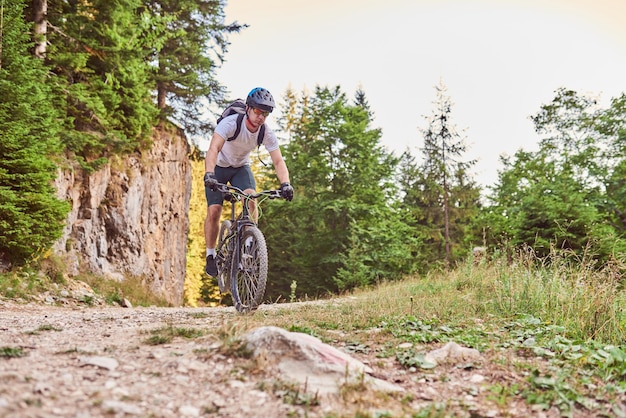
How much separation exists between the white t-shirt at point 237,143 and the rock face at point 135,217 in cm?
639

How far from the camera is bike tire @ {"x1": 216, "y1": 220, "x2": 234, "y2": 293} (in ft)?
19.7

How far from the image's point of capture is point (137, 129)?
14.6 metres

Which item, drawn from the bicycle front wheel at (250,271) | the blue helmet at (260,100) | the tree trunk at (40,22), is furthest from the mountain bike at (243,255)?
the tree trunk at (40,22)

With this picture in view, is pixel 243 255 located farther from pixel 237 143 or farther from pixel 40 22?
pixel 40 22

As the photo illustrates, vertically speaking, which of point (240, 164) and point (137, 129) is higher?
point (137, 129)

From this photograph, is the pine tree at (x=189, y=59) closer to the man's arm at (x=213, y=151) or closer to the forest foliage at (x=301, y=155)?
the forest foliage at (x=301, y=155)

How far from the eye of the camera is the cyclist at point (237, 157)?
5.45m

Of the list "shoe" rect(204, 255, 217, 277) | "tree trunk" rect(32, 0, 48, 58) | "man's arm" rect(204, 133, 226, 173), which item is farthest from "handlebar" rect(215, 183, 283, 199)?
"tree trunk" rect(32, 0, 48, 58)

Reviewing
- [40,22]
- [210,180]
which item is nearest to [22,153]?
[40,22]

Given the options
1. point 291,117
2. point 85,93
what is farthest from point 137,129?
point 291,117

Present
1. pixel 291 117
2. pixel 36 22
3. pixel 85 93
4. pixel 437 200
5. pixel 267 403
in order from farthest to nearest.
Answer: pixel 291 117, pixel 437 200, pixel 85 93, pixel 36 22, pixel 267 403

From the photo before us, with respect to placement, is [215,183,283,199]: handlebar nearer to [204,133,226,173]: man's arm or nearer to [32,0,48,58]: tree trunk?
[204,133,226,173]: man's arm

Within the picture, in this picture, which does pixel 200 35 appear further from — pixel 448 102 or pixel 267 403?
pixel 267 403

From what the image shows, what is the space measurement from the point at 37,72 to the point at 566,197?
47.9 ft
